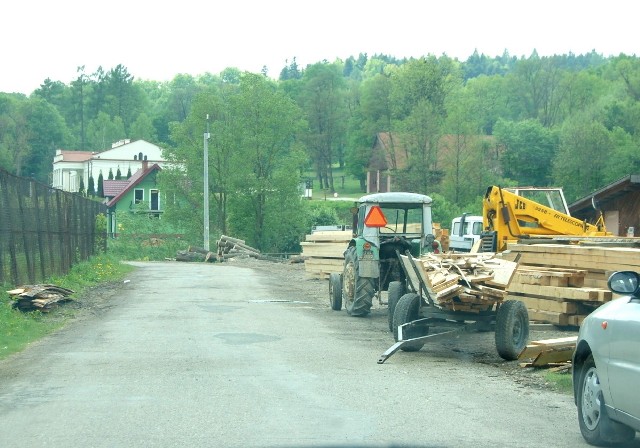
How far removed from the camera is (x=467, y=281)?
1277 cm

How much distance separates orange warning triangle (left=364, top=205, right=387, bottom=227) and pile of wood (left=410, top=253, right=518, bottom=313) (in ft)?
16.1

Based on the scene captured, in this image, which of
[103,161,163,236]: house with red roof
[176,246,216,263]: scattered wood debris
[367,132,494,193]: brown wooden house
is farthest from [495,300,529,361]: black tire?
[103,161,163,236]: house with red roof

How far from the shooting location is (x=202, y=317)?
1842 cm

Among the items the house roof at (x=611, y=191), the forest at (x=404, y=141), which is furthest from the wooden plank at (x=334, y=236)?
the forest at (x=404, y=141)

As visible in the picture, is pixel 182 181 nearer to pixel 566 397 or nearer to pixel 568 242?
pixel 568 242

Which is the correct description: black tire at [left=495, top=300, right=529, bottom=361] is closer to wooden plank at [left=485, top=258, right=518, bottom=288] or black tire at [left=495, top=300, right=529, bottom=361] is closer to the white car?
wooden plank at [left=485, top=258, right=518, bottom=288]

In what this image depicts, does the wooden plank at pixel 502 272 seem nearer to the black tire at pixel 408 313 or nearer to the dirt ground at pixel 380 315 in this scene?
the dirt ground at pixel 380 315

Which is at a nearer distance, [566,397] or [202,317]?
[566,397]

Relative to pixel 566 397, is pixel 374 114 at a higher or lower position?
higher

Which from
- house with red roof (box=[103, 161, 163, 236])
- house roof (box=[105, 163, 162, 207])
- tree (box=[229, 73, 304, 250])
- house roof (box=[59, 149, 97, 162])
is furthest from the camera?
house roof (box=[59, 149, 97, 162])

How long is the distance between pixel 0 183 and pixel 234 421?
12514 millimetres

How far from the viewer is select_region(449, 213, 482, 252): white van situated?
3878 cm

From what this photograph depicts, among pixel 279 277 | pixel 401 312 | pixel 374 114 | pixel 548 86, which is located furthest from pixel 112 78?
pixel 401 312

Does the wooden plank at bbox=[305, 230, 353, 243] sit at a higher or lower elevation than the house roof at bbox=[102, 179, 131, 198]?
lower
